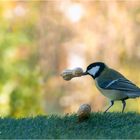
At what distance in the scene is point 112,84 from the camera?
254 inches

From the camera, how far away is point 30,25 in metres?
12.1

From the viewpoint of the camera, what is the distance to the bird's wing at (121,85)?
6359mm

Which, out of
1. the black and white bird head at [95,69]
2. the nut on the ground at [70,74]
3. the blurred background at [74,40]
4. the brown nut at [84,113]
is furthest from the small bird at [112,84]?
the blurred background at [74,40]

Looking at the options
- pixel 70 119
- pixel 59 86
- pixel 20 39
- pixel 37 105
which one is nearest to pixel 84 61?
pixel 59 86

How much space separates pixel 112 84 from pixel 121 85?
10 cm

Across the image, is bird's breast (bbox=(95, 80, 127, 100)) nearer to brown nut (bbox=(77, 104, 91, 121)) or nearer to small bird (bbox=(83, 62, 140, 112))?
small bird (bbox=(83, 62, 140, 112))

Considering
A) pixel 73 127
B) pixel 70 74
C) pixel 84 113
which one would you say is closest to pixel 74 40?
pixel 70 74

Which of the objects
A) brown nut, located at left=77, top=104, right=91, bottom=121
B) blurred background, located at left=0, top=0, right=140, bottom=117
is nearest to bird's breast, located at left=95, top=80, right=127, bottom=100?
brown nut, located at left=77, top=104, right=91, bottom=121

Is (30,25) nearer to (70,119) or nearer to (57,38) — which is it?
(57,38)

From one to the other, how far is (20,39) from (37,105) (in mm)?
2095

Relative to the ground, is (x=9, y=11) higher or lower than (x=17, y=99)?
higher

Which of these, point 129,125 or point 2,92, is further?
point 2,92

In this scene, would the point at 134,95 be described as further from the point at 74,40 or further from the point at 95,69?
the point at 74,40

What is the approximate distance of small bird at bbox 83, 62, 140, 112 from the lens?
20.9ft
